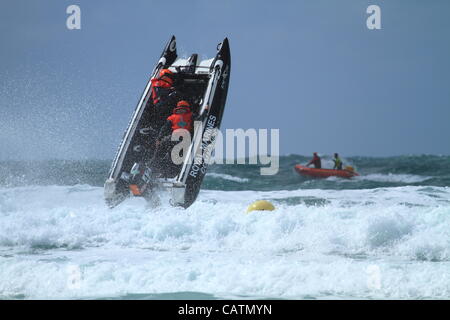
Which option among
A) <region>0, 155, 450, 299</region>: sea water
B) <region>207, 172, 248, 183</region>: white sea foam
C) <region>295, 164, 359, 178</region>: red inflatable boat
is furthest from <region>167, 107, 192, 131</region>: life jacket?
<region>207, 172, 248, 183</region>: white sea foam

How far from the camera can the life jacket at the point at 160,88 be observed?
7.55m

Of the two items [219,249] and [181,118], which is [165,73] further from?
[219,249]

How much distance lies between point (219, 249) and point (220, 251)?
0.40 ft

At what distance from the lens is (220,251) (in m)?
6.23

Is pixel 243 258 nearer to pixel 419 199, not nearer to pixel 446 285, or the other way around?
pixel 446 285

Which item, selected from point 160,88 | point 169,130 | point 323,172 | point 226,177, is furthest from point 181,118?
point 226,177

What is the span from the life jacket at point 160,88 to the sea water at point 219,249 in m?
1.41

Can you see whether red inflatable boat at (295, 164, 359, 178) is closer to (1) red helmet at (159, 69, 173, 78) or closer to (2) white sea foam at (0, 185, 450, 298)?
(2) white sea foam at (0, 185, 450, 298)

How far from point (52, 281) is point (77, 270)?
25cm

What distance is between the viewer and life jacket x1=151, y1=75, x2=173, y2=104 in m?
7.55
